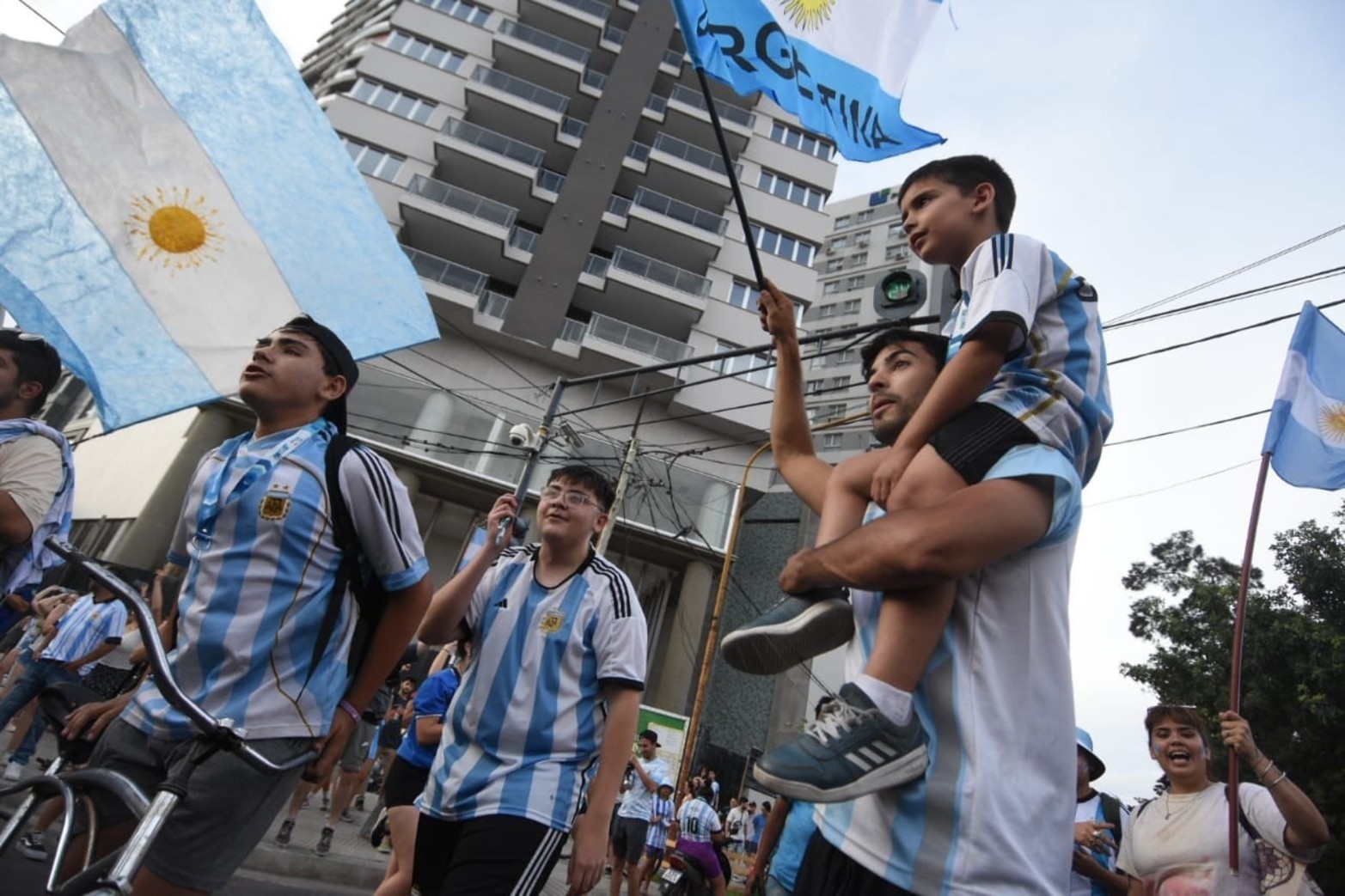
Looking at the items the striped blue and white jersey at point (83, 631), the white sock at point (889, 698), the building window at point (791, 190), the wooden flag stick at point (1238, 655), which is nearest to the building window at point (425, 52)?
the building window at point (791, 190)

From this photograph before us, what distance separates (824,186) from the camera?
2827cm

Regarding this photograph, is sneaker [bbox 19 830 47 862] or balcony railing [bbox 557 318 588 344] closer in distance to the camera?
sneaker [bbox 19 830 47 862]

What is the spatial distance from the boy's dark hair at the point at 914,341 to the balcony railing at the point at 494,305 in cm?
2174

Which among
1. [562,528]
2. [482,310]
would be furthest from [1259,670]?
[482,310]

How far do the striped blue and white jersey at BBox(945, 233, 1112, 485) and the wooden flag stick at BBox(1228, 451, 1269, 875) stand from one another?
268 cm

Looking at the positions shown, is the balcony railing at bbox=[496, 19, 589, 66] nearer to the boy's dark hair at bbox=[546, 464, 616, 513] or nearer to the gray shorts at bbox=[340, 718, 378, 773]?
the gray shorts at bbox=[340, 718, 378, 773]

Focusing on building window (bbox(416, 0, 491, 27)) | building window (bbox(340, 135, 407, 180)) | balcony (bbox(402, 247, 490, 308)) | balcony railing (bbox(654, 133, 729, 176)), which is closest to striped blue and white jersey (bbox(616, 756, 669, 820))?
balcony (bbox(402, 247, 490, 308))

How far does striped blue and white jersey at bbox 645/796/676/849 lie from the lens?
32.2ft

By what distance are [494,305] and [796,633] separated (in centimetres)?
2275

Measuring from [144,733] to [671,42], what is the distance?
3159 cm

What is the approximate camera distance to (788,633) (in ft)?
4.72

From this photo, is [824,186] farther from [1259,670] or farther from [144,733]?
[144,733]

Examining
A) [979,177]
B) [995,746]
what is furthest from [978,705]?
[979,177]

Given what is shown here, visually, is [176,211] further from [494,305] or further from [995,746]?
[494,305]
